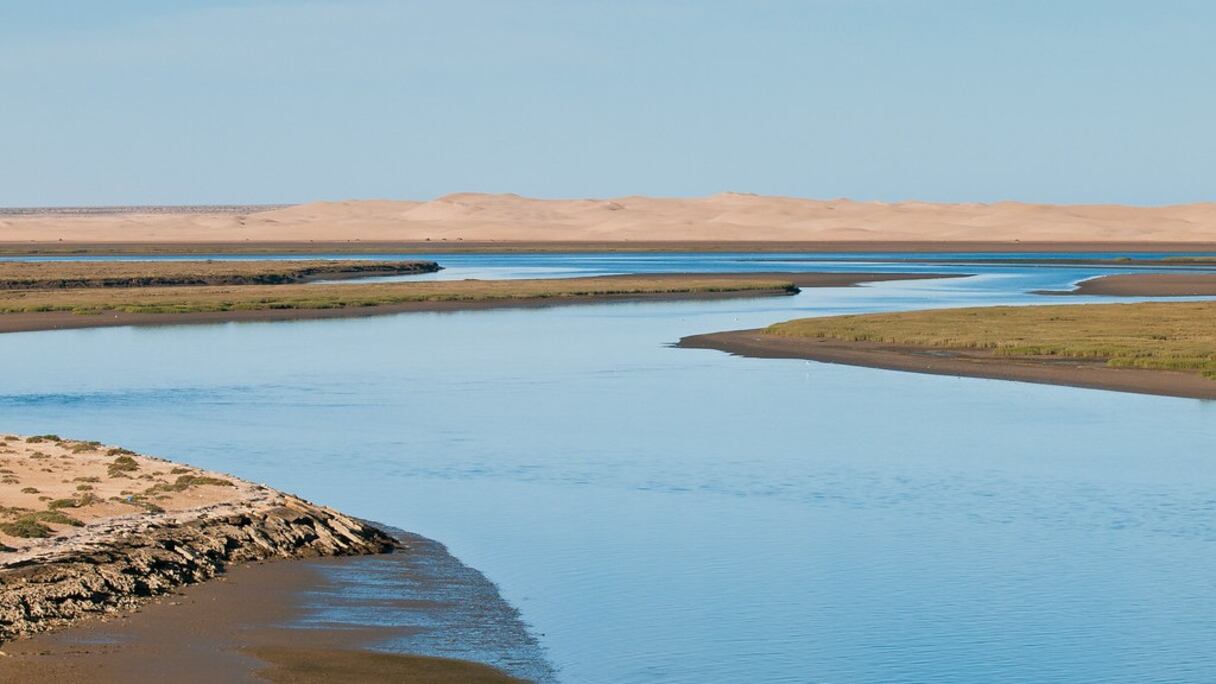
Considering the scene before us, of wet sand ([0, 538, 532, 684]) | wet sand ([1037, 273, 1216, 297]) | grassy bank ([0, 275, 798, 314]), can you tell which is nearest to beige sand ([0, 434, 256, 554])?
wet sand ([0, 538, 532, 684])

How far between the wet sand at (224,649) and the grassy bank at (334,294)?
45.0 meters

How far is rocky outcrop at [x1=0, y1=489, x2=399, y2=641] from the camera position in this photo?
12.5 m

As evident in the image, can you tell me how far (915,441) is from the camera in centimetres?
2528

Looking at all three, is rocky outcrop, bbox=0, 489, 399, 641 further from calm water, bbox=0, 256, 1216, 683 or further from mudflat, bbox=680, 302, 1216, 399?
mudflat, bbox=680, 302, 1216, 399

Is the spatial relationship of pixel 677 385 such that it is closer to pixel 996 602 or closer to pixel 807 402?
pixel 807 402

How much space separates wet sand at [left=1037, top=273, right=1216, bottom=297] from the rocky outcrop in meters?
54.6

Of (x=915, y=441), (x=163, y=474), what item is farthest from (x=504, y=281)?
(x=163, y=474)

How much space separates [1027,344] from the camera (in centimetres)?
3897

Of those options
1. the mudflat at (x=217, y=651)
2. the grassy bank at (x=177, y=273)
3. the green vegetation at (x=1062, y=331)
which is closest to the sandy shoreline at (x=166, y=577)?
the mudflat at (x=217, y=651)

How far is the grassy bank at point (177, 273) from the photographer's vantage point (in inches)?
2849

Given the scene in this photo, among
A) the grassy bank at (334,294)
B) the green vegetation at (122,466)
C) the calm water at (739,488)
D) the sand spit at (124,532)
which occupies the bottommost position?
the calm water at (739,488)

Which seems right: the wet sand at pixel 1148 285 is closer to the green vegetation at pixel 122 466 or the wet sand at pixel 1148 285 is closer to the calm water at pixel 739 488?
the calm water at pixel 739 488

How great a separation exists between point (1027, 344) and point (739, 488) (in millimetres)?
19909

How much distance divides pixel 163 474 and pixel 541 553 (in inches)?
170
